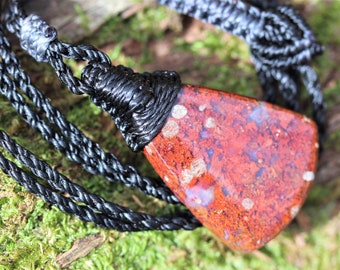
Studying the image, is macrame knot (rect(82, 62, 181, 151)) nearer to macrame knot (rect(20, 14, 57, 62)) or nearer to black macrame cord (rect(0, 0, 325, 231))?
black macrame cord (rect(0, 0, 325, 231))

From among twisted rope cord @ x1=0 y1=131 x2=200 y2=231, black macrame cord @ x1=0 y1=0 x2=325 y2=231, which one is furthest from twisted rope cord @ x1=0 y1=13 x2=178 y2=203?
twisted rope cord @ x1=0 y1=131 x2=200 y2=231

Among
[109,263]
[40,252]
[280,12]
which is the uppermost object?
[280,12]

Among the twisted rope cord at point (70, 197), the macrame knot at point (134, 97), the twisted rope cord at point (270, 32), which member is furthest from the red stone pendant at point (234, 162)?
the twisted rope cord at point (270, 32)

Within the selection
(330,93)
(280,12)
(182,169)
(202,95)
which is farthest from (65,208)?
(330,93)

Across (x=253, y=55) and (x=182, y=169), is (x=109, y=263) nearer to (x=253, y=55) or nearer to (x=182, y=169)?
(x=182, y=169)

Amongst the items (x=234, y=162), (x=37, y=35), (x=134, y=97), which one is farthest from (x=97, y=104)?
(x=234, y=162)
